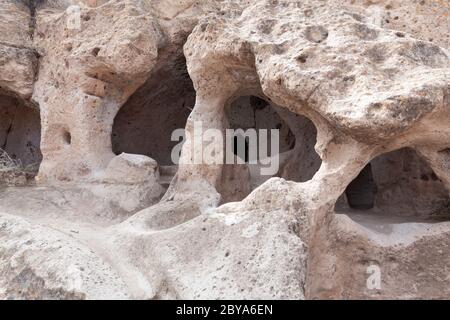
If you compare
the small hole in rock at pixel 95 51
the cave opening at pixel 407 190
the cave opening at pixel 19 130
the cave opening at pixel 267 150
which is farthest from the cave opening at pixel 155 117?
the cave opening at pixel 407 190

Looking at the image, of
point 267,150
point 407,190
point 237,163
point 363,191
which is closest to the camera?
point 407,190

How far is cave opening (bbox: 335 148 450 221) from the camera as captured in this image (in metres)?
3.21

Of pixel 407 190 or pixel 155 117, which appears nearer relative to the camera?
pixel 407 190

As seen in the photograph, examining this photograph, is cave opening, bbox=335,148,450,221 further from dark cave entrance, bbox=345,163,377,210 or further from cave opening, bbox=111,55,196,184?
cave opening, bbox=111,55,196,184

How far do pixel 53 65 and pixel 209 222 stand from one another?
108 inches

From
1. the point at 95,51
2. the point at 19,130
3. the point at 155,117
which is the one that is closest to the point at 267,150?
the point at 155,117

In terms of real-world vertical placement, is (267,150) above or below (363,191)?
above

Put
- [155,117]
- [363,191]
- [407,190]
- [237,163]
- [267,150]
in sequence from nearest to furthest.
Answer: [407,190] < [237,163] < [363,191] < [267,150] < [155,117]

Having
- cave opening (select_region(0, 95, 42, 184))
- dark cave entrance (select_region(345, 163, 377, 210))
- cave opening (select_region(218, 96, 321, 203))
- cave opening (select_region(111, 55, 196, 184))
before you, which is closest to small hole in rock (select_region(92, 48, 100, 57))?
cave opening (select_region(111, 55, 196, 184))

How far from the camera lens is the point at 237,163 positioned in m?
3.57

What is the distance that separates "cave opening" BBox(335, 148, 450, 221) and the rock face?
0.01 metres

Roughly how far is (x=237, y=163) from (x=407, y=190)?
1358mm

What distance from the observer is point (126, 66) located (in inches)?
149

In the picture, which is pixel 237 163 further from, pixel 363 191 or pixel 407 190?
pixel 363 191
